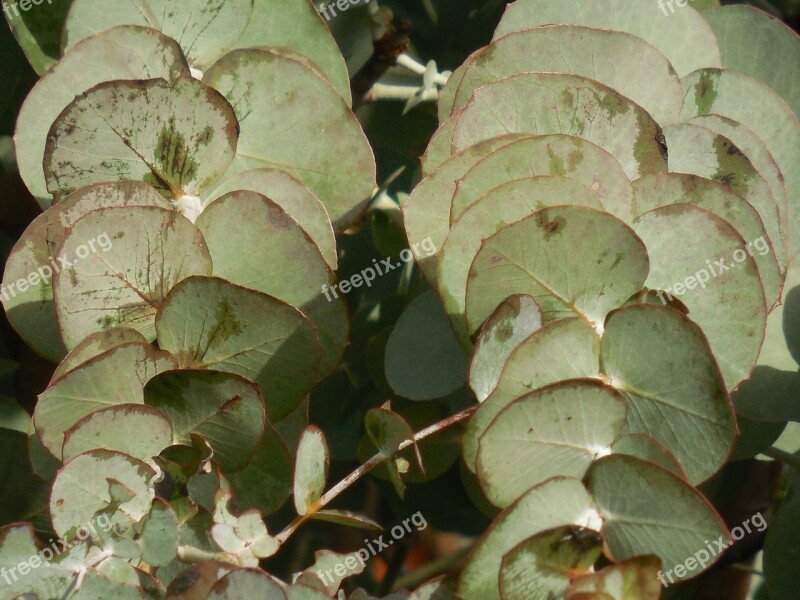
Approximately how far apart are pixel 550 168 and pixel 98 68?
0.22 meters

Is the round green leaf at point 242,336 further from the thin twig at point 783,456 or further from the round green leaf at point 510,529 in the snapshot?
the thin twig at point 783,456

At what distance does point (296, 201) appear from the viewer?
1.50 ft

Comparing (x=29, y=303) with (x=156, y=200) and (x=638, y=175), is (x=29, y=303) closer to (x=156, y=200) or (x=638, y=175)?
(x=156, y=200)

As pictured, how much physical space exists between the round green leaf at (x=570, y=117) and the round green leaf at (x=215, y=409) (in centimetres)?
15

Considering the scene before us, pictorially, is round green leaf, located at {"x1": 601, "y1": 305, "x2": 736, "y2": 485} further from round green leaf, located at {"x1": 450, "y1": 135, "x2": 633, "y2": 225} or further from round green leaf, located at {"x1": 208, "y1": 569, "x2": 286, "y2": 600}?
round green leaf, located at {"x1": 208, "y1": 569, "x2": 286, "y2": 600}

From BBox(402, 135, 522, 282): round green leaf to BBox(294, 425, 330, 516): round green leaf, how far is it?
96 mm

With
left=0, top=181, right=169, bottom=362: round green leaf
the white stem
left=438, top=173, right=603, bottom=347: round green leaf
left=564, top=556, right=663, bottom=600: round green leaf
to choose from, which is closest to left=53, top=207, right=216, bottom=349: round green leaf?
left=0, top=181, right=169, bottom=362: round green leaf

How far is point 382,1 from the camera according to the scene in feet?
2.75

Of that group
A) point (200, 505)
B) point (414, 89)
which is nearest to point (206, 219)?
point (200, 505)

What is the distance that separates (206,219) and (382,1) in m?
0.47

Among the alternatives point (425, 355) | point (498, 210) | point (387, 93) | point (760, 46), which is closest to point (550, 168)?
point (498, 210)

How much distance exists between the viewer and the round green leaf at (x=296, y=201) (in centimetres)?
46

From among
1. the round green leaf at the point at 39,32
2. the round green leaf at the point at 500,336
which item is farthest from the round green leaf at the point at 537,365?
the round green leaf at the point at 39,32

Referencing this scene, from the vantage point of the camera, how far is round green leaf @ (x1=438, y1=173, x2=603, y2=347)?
0.40 meters
